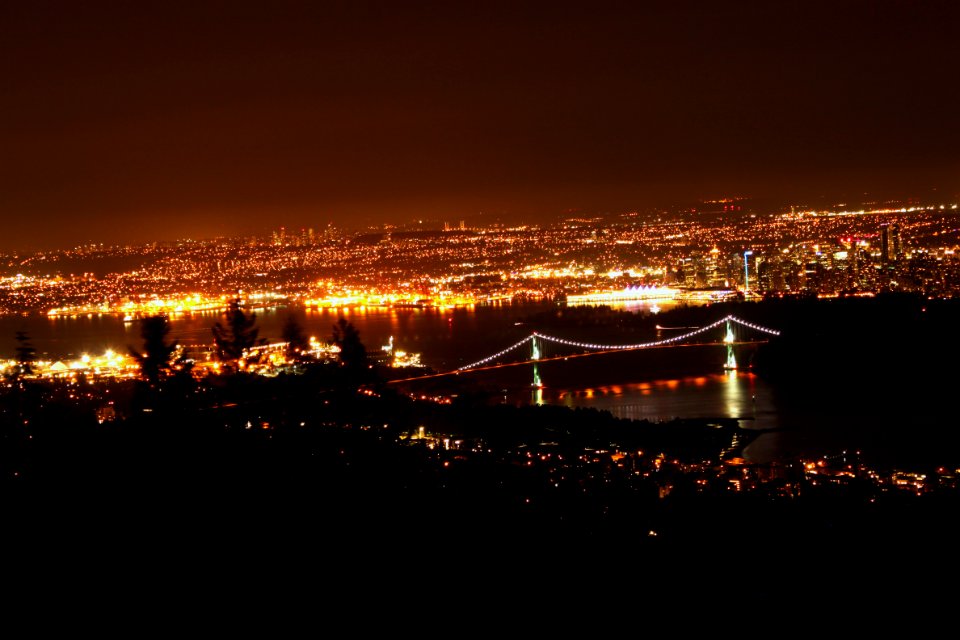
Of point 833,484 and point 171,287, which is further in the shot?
point 171,287

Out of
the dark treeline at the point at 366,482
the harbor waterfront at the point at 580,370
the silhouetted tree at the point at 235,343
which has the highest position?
the silhouetted tree at the point at 235,343

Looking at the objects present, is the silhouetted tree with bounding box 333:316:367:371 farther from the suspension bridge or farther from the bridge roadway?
the suspension bridge

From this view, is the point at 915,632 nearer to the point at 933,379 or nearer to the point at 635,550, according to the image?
the point at 635,550

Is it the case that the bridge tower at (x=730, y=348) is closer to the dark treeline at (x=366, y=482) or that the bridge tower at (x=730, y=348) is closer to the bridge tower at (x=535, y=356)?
the bridge tower at (x=535, y=356)

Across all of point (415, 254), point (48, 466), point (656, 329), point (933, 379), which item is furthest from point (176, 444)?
point (415, 254)

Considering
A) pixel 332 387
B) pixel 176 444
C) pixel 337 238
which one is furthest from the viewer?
pixel 337 238

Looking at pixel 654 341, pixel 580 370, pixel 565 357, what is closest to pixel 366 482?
pixel 580 370

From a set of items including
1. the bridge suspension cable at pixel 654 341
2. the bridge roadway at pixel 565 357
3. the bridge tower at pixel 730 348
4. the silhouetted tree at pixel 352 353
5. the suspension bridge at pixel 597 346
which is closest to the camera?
the silhouetted tree at pixel 352 353

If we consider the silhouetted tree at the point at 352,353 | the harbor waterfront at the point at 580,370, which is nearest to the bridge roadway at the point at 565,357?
the harbor waterfront at the point at 580,370
